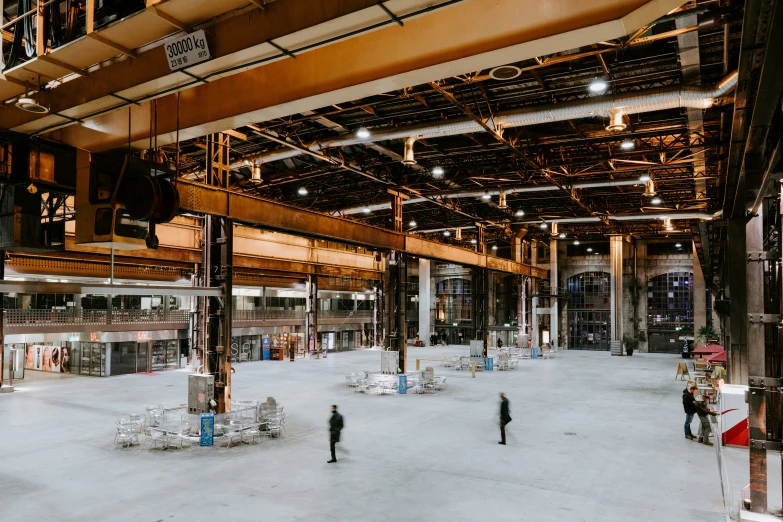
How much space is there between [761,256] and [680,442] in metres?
6.75

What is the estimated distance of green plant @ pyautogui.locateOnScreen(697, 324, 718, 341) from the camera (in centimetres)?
4153

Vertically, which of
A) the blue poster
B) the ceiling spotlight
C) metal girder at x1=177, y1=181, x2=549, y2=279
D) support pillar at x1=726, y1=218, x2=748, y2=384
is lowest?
the blue poster

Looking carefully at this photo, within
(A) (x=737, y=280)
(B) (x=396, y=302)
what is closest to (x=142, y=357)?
(B) (x=396, y=302)

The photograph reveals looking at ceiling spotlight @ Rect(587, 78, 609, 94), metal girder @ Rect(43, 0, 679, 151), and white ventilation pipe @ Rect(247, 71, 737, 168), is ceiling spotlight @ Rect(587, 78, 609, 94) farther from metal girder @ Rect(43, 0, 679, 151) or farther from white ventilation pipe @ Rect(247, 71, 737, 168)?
metal girder @ Rect(43, 0, 679, 151)

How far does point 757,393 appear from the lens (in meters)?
10.2

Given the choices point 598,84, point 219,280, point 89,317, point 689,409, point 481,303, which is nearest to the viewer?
point 598,84

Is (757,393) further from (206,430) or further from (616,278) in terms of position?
(616,278)

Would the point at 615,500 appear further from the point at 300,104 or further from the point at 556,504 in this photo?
the point at 300,104

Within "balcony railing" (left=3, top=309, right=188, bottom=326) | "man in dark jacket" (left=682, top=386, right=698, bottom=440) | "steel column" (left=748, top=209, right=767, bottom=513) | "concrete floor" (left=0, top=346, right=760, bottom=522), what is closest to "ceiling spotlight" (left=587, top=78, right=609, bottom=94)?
"steel column" (left=748, top=209, right=767, bottom=513)

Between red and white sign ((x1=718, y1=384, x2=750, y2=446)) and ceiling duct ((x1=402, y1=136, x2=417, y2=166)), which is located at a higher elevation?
ceiling duct ((x1=402, y1=136, x2=417, y2=166))

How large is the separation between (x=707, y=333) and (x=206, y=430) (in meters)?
40.6

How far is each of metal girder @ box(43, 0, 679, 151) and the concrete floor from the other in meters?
7.33

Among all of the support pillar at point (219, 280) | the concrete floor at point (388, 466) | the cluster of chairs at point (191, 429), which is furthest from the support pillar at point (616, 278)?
the support pillar at point (219, 280)

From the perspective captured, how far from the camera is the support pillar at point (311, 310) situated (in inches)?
1743
